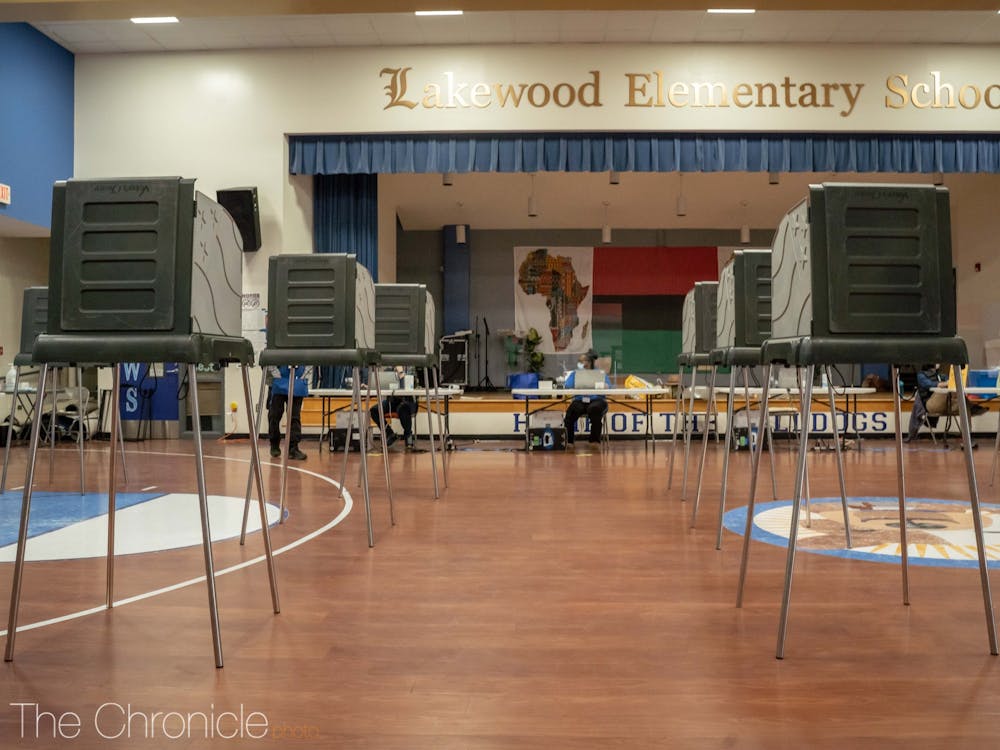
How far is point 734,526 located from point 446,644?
2089mm

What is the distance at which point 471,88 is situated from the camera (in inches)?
345

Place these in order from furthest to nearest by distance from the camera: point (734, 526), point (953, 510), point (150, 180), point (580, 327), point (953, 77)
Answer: point (580, 327), point (953, 77), point (953, 510), point (734, 526), point (150, 180)

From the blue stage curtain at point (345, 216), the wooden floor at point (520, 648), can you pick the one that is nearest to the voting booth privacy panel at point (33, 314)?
the wooden floor at point (520, 648)

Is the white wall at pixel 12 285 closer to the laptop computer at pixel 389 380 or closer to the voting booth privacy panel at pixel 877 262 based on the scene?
the laptop computer at pixel 389 380

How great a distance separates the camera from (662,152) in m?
8.84

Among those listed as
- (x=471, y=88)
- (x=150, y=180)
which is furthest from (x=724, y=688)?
(x=471, y=88)

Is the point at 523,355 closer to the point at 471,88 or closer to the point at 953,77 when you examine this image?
the point at 471,88

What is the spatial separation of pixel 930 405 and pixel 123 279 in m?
8.04

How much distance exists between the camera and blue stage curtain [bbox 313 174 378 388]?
9.94 meters

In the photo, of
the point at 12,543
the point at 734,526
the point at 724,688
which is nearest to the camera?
the point at 724,688

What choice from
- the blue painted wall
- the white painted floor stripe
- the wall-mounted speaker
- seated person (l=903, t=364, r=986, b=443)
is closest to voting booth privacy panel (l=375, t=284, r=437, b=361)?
the white painted floor stripe

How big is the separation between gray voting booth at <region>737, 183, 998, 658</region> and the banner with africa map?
43.7 feet

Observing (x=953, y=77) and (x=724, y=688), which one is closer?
(x=724, y=688)

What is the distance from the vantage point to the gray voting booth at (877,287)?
1932 mm
